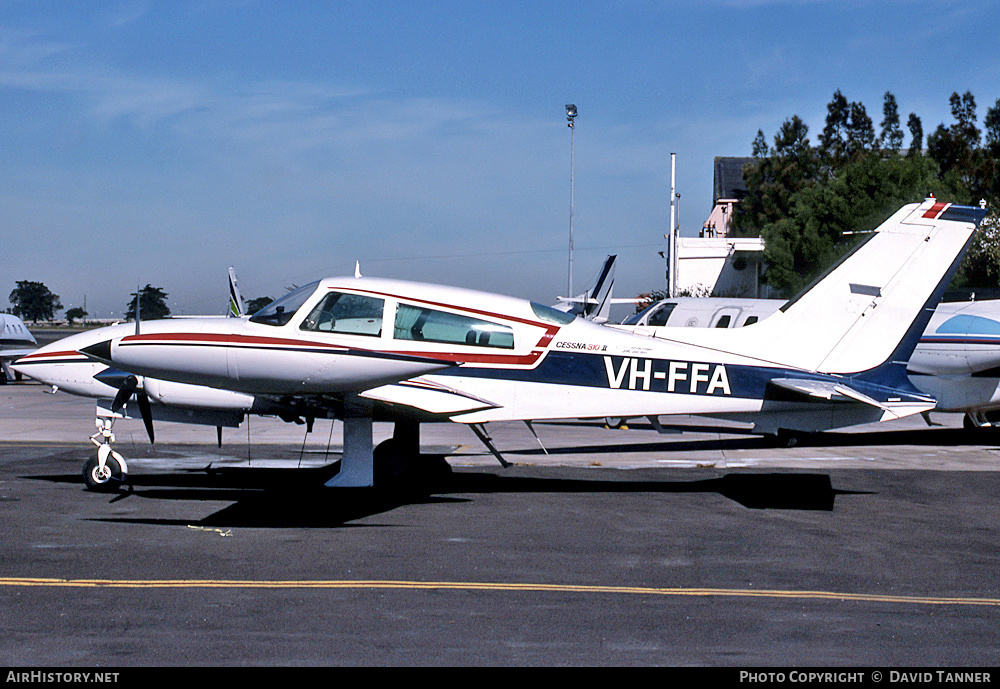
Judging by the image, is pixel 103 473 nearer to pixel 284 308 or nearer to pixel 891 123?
pixel 284 308

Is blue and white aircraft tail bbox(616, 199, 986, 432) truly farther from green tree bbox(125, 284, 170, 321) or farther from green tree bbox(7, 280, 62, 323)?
green tree bbox(7, 280, 62, 323)

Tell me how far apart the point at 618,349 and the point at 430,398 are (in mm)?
2379

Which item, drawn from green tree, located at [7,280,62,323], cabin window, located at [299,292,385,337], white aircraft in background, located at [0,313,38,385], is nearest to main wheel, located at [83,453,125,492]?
cabin window, located at [299,292,385,337]

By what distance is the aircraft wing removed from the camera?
11.3m

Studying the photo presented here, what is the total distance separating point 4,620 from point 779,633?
5365 mm

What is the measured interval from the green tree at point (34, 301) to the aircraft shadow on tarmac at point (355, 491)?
164 m

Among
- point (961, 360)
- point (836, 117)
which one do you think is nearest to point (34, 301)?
point (836, 117)

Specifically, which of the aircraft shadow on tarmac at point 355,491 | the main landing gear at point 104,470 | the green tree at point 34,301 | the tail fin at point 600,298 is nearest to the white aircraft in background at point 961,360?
the aircraft shadow on tarmac at point 355,491

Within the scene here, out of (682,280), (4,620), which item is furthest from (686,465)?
(682,280)

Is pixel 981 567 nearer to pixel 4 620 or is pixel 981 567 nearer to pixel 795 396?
pixel 795 396

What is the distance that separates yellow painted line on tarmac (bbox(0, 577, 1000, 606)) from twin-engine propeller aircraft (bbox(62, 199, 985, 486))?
10.2ft

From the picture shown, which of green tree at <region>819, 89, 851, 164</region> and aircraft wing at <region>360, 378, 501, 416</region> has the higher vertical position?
green tree at <region>819, 89, 851, 164</region>

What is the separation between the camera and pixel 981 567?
338 inches

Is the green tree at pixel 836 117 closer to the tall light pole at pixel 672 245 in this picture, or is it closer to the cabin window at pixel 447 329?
the tall light pole at pixel 672 245
